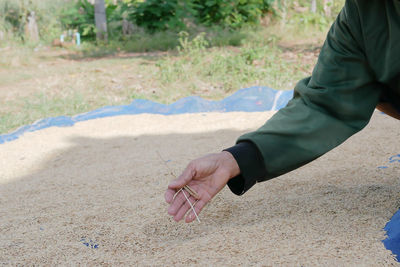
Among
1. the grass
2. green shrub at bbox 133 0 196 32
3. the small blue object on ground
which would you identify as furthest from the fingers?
green shrub at bbox 133 0 196 32

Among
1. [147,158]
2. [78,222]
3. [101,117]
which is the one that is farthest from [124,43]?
[78,222]

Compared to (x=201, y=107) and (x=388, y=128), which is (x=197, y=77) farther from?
(x=388, y=128)

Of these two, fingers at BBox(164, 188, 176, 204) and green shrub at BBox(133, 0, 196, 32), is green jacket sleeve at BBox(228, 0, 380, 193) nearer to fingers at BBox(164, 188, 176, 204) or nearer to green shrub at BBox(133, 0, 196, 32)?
fingers at BBox(164, 188, 176, 204)

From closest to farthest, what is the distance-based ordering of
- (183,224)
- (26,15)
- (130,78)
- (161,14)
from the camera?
(183,224) → (130,78) → (26,15) → (161,14)

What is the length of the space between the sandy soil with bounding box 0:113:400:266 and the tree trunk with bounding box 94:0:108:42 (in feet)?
19.9

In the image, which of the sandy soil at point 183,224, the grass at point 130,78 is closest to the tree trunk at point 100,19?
the grass at point 130,78

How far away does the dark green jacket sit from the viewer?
3.86 ft

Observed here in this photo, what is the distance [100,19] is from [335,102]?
769 cm

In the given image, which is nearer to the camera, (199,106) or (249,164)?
(249,164)

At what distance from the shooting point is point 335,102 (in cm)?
A: 122

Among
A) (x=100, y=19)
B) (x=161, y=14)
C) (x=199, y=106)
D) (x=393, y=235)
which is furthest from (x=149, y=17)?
(x=393, y=235)

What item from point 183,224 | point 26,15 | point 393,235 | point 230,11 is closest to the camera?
point 393,235

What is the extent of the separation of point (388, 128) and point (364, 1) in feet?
4.84

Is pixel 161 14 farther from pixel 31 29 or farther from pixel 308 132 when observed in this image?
pixel 308 132
